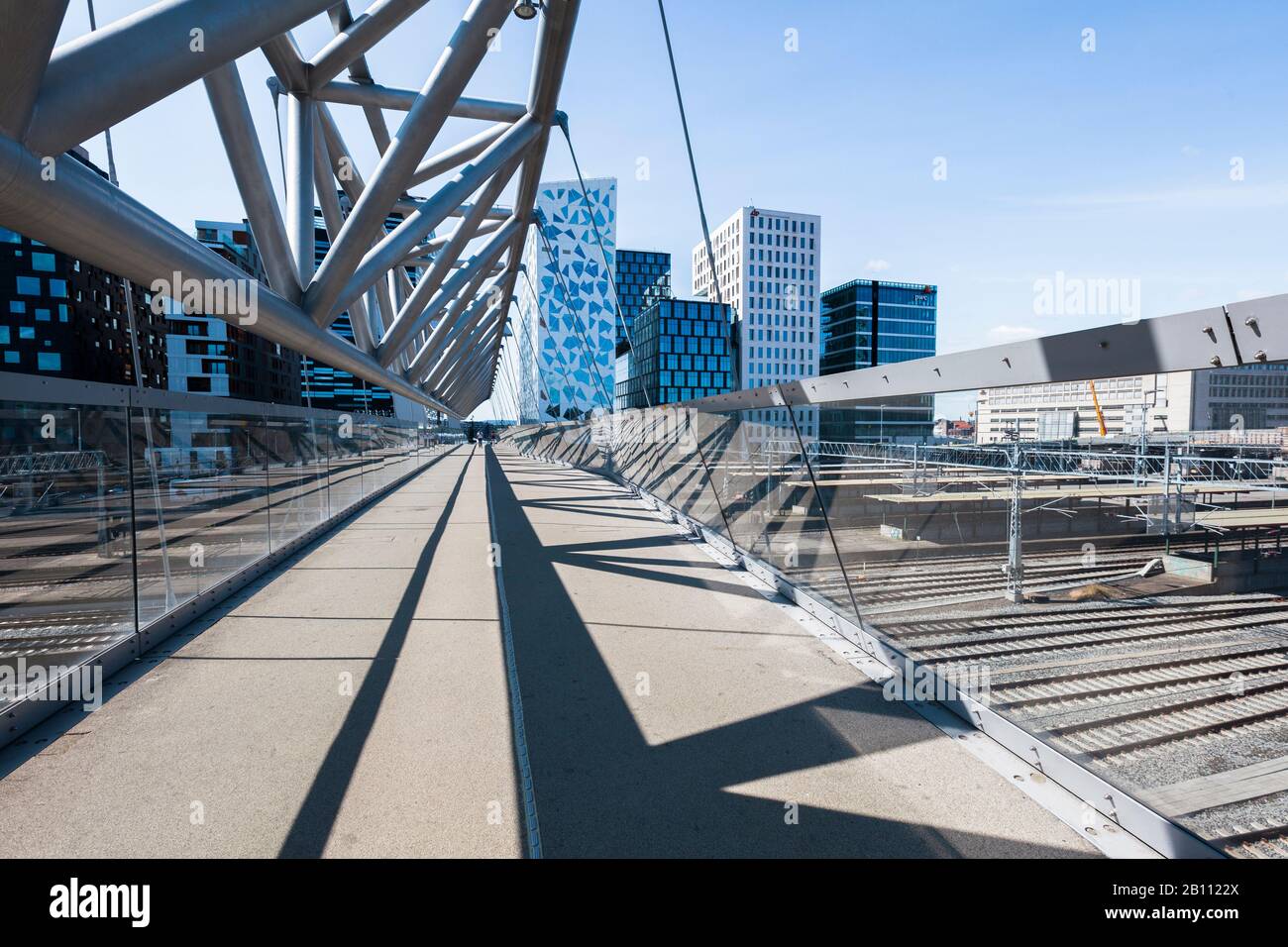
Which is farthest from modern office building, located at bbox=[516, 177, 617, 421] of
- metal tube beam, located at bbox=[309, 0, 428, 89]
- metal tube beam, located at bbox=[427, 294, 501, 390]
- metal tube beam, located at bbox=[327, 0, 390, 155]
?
metal tube beam, located at bbox=[309, 0, 428, 89]

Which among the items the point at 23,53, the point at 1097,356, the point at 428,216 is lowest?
the point at 1097,356

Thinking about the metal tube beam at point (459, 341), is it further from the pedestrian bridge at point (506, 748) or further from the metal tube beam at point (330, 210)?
the pedestrian bridge at point (506, 748)

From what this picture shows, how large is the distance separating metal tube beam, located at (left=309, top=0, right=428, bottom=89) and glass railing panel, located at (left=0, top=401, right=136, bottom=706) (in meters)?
3.88

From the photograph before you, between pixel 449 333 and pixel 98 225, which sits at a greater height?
pixel 449 333

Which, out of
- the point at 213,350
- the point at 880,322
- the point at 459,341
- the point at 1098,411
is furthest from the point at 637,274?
the point at 1098,411

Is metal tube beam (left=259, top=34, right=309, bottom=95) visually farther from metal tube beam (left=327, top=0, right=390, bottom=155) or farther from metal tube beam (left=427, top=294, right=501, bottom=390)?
metal tube beam (left=427, top=294, right=501, bottom=390)

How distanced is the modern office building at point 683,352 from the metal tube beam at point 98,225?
79.0 m

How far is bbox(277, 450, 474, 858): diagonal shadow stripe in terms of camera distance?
239 centimetres

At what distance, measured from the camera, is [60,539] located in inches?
166

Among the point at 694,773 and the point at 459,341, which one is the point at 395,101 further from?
the point at 459,341

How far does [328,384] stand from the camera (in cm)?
9081

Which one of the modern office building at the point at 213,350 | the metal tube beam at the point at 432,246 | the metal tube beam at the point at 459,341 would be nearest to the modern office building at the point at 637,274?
the modern office building at the point at 213,350

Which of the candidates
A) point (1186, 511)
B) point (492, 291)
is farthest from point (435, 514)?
point (1186, 511)

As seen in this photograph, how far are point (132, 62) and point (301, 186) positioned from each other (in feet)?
13.0
